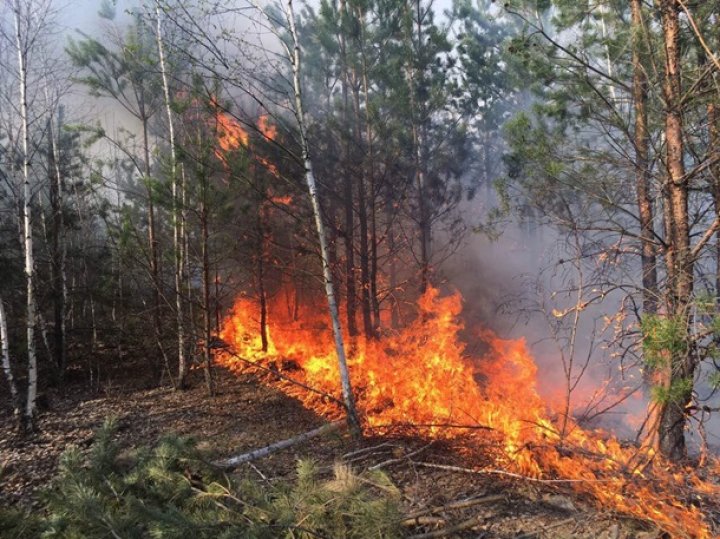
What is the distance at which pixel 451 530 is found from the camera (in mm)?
4055

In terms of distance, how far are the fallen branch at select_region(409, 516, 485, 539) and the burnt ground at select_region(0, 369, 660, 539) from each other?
2 cm

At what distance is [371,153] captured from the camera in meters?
11.8

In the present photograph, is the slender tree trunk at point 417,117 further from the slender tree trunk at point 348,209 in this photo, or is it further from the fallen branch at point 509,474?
the fallen branch at point 509,474

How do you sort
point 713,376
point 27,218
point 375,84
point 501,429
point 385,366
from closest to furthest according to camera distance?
point 713,376 → point 501,429 → point 27,218 → point 385,366 → point 375,84

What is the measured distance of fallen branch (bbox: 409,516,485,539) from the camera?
12.9 feet

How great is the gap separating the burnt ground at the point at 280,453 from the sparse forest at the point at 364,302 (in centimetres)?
4

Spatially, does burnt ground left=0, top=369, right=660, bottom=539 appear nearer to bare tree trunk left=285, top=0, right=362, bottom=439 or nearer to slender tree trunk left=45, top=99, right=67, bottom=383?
bare tree trunk left=285, top=0, right=362, bottom=439

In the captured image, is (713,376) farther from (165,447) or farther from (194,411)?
(194,411)

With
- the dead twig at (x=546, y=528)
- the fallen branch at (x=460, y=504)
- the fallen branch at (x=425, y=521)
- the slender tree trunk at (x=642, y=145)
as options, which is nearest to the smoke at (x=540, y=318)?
the slender tree trunk at (x=642, y=145)

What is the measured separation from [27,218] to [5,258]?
5865 millimetres

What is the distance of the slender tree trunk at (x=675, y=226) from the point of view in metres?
4.81

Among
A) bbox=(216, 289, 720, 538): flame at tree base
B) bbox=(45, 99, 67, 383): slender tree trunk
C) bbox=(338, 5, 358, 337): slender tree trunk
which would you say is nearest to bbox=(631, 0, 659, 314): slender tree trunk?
bbox=(216, 289, 720, 538): flame at tree base

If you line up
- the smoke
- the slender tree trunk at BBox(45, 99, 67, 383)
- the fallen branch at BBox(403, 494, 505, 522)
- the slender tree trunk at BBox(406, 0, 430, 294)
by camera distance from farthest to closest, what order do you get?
1. the slender tree trunk at BBox(406, 0, 430, 294)
2. the smoke
3. the slender tree trunk at BBox(45, 99, 67, 383)
4. the fallen branch at BBox(403, 494, 505, 522)

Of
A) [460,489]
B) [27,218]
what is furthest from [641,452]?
[27,218]
